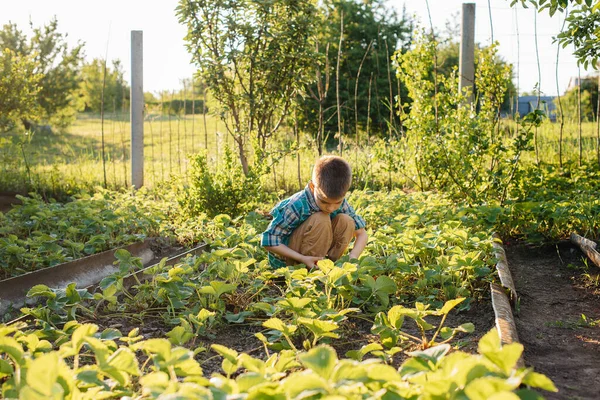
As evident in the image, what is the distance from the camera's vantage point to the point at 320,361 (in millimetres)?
1404

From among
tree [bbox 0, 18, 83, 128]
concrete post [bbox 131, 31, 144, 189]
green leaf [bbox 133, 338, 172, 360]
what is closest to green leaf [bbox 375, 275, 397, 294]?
green leaf [bbox 133, 338, 172, 360]

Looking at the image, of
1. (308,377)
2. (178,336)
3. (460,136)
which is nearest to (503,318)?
(178,336)

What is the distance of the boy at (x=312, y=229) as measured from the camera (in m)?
3.20

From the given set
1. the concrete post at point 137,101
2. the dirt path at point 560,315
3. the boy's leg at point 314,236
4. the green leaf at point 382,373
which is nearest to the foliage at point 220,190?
the concrete post at point 137,101

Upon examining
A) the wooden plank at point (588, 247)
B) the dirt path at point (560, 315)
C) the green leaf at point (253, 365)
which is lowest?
the dirt path at point (560, 315)

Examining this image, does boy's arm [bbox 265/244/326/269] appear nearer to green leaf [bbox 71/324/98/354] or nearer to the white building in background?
green leaf [bbox 71/324/98/354]

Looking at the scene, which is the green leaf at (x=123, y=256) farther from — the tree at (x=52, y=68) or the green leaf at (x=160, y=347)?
the tree at (x=52, y=68)

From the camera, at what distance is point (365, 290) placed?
9.21ft

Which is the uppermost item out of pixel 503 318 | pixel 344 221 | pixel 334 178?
pixel 334 178

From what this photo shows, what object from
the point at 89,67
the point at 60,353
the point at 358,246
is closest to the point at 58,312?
the point at 60,353

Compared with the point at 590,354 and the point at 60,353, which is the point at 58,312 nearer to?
the point at 60,353

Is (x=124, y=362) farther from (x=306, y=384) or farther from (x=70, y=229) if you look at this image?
(x=70, y=229)

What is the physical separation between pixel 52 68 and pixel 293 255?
17236 millimetres

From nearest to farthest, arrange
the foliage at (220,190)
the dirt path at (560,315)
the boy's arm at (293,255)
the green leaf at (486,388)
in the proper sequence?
the green leaf at (486,388)
the dirt path at (560,315)
the boy's arm at (293,255)
the foliage at (220,190)
